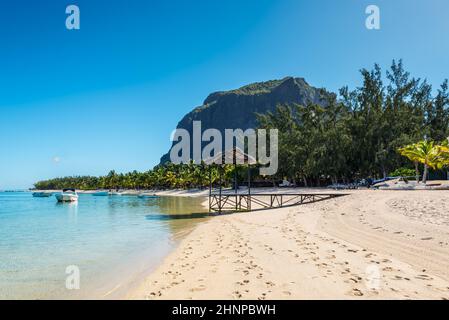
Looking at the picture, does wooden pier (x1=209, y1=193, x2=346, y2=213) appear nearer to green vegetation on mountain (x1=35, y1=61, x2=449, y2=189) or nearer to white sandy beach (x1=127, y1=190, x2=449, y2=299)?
white sandy beach (x1=127, y1=190, x2=449, y2=299)

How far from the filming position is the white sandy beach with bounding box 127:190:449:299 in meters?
6.02

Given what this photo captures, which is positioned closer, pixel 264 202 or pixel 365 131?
pixel 264 202

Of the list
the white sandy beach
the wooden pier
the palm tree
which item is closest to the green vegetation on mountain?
the palm tree

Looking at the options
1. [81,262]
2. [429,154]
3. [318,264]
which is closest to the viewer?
[318,264]

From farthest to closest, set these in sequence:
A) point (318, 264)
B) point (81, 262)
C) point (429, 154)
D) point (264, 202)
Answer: point (429, 154) < point (264, 202) < point (81, 262) < point (318, 264)

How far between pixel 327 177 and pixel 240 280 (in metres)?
57.2

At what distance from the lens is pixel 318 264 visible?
310 inches

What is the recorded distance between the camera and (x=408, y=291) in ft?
18.5

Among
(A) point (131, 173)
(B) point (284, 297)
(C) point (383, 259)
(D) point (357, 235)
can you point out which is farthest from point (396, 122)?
(A) point (131, 173)

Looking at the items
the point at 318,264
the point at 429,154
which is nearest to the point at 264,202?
the point at 429,154

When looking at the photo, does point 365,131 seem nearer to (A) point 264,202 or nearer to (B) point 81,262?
(A) point 264,202

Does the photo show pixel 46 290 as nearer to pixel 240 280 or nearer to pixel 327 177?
pixel 240 280

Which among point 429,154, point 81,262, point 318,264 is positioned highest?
point 429,154

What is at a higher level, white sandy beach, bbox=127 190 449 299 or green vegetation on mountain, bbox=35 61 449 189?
green vegetation on mountain, bbox=35 61 449 189
